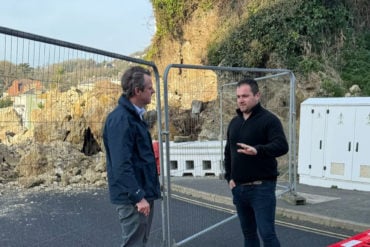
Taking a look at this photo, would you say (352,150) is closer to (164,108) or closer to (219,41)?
(164,108)

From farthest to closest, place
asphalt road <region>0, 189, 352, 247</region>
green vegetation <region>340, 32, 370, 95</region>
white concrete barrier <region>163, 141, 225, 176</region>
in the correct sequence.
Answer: green vegetation <region>340, 32, 370, 95</region> < white concrete barrier <region>163, 141, 225, 176</region> < asphalt road <region>0, 189, 352, 247</region>

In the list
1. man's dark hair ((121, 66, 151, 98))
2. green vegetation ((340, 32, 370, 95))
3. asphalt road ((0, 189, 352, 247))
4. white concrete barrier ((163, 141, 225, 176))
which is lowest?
asphalt road ((0, 189, 352, 247))

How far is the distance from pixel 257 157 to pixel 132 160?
4.44ft

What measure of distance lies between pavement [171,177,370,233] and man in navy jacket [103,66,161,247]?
4.27 metres

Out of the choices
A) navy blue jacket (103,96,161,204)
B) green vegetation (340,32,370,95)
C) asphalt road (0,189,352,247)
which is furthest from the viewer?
green vegetation (340,32,370,95)

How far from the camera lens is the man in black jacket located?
14.1 feet

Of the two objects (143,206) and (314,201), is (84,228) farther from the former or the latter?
(314,201)

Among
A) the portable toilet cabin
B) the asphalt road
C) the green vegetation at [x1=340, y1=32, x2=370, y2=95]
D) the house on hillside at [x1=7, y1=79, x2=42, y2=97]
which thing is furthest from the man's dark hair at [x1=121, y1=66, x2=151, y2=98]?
the green vegetation at [x1=340, y1=32, x2=370, y2=95]

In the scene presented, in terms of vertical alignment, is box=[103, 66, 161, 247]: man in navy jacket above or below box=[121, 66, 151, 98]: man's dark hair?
below

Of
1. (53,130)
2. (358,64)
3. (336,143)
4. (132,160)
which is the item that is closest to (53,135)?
(53,130)

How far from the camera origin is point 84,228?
619 cm

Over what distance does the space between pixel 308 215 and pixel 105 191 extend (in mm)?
3966

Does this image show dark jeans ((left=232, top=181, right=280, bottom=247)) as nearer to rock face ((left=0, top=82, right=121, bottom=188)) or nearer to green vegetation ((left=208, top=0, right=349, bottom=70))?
rock face ((left=0, top=82, right=121, bottom=188))

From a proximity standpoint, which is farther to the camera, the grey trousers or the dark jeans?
the dark jeans
